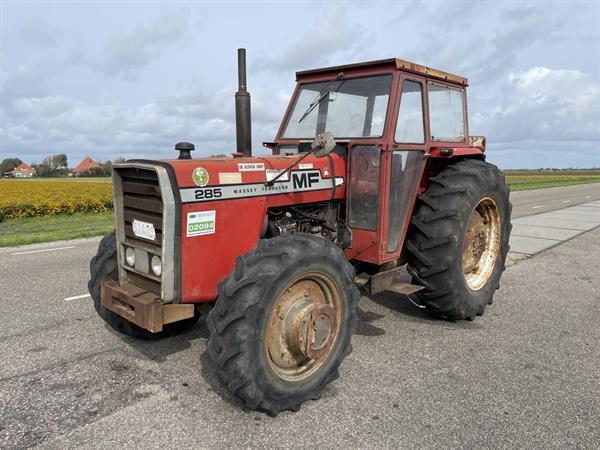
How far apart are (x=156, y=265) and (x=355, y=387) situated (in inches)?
64.6

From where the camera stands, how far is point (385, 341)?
4125 mm

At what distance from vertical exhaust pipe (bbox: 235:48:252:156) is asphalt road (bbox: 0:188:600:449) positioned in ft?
5.75

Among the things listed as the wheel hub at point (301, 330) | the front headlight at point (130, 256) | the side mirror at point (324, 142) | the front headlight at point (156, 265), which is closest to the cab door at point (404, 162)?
the side mirror at point (324, 142)

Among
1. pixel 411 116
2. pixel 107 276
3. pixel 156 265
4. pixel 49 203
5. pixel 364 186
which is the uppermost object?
pixel 411 116

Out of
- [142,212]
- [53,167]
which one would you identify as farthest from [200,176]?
[53,167]

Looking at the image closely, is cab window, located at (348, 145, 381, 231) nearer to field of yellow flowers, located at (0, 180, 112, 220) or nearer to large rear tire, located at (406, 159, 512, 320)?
large rear tire, located at (406, 159, 512, 320)

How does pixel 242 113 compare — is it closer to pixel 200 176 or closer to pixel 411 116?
pixel 200 176

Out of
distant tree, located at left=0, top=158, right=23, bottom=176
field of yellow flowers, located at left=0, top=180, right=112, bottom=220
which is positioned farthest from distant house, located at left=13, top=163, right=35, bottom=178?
field of yellow flowers, located at left=0, top=180, right=112, bottom=220

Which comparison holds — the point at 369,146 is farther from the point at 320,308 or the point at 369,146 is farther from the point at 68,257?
the point at 68,257

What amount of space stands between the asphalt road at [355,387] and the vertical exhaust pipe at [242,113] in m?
1.75

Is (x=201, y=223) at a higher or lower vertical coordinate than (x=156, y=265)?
higher

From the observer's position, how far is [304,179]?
12.2 feet

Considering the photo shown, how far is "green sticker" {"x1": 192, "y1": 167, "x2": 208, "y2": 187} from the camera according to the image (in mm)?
3059

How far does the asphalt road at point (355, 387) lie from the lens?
8.96 feet
